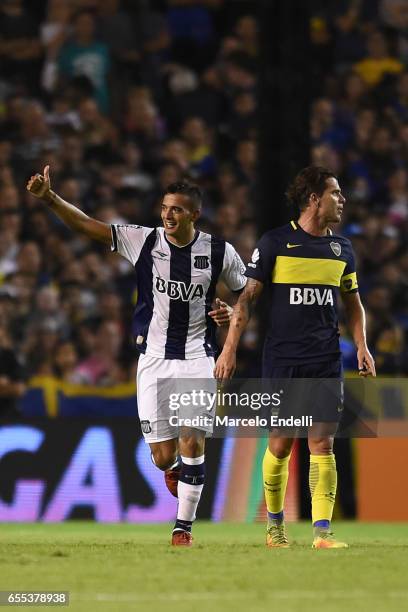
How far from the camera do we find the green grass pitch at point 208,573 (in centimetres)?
690

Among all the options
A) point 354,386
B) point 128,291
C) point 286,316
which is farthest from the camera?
point 128,291

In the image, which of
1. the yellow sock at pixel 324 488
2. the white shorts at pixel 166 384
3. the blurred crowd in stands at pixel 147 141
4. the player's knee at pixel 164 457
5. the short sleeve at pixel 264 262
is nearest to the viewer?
the yellow sock at pixel 324 488

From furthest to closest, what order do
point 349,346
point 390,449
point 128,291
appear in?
point 128,291 → point 349,346 → point 390,449

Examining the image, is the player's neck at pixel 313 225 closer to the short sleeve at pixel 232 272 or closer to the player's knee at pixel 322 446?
the short sleeve at pixel 232 272

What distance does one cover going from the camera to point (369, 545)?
1003cm

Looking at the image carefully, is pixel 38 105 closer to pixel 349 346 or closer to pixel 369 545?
pixel 349 346

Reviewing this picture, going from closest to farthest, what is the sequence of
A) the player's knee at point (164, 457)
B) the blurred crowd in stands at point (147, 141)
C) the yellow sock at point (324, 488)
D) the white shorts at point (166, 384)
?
the yellow sock at point (324, 488), the white shorts at point (166, 384), the player's knee at point (164, 457), the blurred crowd in stands at point (147, 141)

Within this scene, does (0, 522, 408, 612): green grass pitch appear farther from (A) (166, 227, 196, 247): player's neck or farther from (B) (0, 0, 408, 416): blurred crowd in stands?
(B) (0, 0, 408, 416): blurred crowd in stands

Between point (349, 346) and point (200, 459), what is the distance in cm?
540

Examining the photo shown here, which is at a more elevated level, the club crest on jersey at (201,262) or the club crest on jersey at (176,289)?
the club crest on jersey at (201,262)

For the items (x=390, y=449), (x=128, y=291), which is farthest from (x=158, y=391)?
(x=128, y=291)

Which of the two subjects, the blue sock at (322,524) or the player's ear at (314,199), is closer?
the blue sock at (322,524)

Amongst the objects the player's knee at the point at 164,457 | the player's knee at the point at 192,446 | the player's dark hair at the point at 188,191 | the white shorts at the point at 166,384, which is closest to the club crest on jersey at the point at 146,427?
the white shorts at the point at 166,384

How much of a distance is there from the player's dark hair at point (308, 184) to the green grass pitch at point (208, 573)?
210 centimetres
